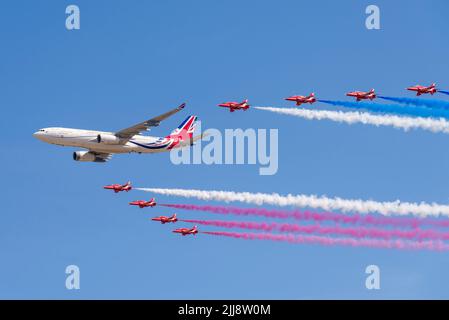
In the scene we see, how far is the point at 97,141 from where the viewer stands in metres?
157

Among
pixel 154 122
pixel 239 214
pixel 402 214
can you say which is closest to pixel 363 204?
pixel 402 214

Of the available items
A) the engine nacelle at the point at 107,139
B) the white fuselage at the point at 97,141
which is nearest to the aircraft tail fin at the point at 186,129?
the white fuselage at the point at 97,141

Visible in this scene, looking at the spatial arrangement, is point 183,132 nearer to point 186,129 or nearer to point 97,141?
point 186,129

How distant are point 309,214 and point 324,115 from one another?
1493 centimetres

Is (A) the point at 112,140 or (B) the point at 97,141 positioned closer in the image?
(B) the point at 97,141

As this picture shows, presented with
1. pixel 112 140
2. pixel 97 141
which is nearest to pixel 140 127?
pixel 112 140

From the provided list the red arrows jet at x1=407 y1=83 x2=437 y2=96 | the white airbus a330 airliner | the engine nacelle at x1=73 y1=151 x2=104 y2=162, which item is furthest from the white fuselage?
the red arrows jet at x1=407 y1=83 x2=437 y2=96

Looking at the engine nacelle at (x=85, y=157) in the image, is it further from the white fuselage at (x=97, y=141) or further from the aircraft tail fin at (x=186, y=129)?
the aircraft tail fin at (x=186, y=129)

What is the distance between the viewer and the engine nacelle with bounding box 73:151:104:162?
163m

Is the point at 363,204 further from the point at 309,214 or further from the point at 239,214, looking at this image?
the point at 239,214

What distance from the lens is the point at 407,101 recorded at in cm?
14162

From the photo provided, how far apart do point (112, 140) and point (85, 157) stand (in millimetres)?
6479
